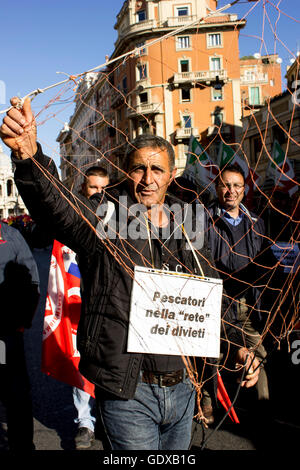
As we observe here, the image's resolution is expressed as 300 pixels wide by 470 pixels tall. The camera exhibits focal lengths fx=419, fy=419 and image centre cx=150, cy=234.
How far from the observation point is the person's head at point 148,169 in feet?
6.34

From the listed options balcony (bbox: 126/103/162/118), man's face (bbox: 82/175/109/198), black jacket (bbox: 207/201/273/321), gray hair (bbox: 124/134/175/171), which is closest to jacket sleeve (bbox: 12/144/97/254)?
gray hair (bbox: 124/134/175/171)

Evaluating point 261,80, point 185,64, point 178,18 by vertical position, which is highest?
point 185,64

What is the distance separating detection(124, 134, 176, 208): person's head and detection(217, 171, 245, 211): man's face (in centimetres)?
191

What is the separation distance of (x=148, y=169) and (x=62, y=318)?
2.17 metres

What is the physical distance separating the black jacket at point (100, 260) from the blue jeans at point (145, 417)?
0.28ft

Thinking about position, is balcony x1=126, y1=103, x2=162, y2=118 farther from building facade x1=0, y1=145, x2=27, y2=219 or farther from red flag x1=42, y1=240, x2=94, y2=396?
red flag x1=42, y1=240, x2=94, y2=396

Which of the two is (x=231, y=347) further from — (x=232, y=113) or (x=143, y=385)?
(x=232, y=113)

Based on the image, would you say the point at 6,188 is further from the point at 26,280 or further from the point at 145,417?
the point at 145,417

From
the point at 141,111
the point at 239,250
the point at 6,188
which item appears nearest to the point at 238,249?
the point at 239,250

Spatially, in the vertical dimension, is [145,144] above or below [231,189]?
below

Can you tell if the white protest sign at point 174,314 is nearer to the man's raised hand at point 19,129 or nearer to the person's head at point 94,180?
the man's raised hand at point 19,129

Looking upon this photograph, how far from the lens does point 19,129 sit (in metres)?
1.49
